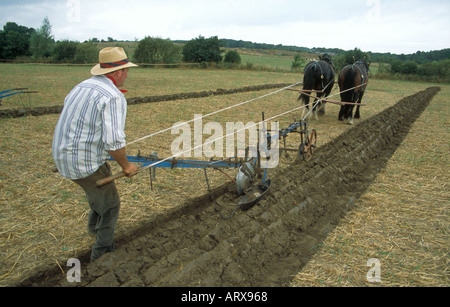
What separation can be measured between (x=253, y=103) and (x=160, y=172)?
8.89 metres

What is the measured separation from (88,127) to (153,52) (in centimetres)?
4013

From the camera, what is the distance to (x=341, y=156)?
6.92m

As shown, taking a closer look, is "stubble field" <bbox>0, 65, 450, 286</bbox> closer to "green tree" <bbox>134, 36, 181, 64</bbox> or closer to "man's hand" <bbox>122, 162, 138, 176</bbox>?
"man's hand" <bbox>122, 162, 138, 176</bbox>

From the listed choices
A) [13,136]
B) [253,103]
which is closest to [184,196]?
[13,136]

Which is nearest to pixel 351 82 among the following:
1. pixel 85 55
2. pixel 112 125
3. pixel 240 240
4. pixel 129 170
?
pixel 240 240

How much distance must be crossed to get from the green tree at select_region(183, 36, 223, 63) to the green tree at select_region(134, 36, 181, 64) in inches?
104

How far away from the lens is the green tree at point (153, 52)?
3994 cm

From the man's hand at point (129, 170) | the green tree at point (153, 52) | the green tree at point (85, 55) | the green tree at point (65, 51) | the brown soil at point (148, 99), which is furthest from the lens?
the green tree at point (153, 52)

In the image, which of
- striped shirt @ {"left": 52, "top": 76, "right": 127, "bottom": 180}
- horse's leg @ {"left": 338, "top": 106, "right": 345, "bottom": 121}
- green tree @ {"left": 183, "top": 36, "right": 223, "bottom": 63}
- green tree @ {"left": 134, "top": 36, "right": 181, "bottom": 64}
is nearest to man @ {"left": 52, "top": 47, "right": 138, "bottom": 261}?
striped shirt @ {"left": 52, "top": 76, "right": 127, "bottom": 180}

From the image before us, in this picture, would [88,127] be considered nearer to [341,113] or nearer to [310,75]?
[310,75]

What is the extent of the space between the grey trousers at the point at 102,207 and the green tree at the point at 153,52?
127 feet

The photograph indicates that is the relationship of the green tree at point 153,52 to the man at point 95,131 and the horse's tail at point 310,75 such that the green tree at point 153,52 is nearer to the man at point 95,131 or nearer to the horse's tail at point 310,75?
the horse's tail at point 310,75

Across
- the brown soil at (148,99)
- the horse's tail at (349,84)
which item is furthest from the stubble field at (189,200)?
the horse's tail at (349,84)

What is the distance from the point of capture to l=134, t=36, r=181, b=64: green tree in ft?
131
